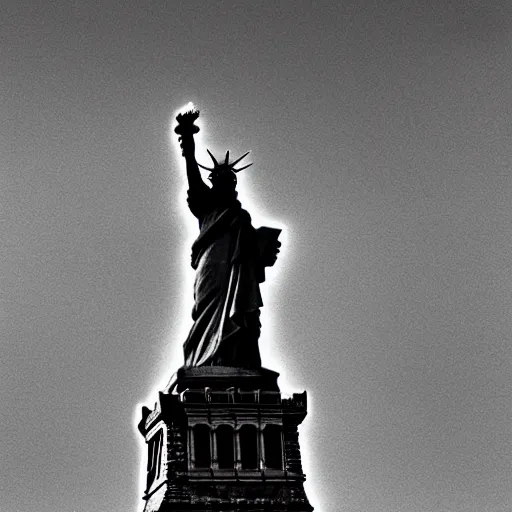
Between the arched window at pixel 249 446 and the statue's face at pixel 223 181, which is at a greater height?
the statue's face at pixel 223 181

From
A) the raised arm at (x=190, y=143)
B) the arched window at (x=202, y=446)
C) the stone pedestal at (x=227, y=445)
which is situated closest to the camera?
the stone pedestal at (x=227, y=445)

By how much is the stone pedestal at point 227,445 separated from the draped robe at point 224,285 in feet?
2.30

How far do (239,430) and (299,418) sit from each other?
5.35 feet

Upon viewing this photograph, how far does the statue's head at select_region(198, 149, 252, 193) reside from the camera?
31.6 metres

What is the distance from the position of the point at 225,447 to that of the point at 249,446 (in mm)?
593

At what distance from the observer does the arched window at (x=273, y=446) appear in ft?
91.8

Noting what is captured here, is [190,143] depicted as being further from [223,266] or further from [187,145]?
[223,266]

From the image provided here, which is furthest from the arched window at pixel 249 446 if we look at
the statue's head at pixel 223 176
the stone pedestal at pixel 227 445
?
the statue's head at pixel 223 176

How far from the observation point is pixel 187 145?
31.4 meters

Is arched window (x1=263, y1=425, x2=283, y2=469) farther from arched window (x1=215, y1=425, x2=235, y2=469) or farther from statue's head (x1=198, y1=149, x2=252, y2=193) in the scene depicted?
statue's head (x1=198, y1=149, x2=252, y2=193)

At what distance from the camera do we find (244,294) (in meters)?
29.9

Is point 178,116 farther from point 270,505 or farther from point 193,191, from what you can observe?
point 270,505

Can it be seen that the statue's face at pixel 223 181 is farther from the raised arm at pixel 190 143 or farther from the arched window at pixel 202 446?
the arched window at pixel 202 446

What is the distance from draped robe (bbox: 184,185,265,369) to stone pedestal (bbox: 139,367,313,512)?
2.30 feet
